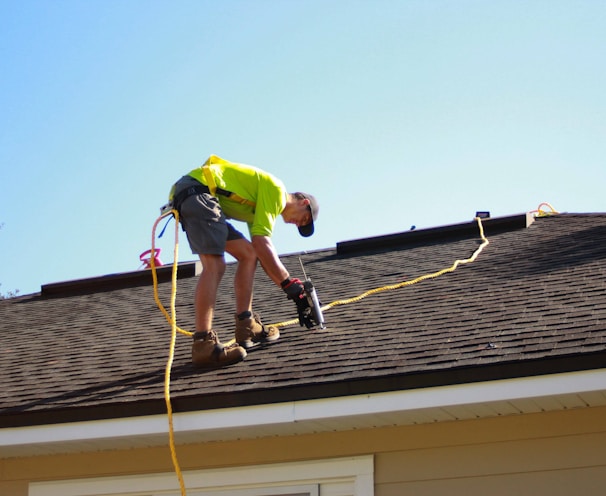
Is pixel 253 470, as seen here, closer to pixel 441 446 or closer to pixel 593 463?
pixel 441 446

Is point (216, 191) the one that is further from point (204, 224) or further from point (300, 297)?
point (300, 297)

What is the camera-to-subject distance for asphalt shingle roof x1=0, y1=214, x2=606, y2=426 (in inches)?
196

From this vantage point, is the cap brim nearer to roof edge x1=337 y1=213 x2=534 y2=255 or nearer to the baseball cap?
the baseball cap

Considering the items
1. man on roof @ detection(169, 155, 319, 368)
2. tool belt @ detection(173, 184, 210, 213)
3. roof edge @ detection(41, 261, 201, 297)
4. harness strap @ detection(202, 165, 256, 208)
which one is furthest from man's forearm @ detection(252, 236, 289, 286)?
roof edge @ detection(41, 261, 201, 297)

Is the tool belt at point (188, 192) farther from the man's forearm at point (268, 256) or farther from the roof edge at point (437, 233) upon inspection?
the roof edge at point (437, 233)

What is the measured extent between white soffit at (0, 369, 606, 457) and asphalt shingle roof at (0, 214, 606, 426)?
5 centimetres

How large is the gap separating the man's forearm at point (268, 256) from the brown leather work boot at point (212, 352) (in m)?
0.53

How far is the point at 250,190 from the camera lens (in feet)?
20.4

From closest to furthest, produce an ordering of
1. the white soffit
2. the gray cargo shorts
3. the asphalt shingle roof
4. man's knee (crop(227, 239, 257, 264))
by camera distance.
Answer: the white soffit
the asphalt shingle roof
the gray cargo shorts
man's knee (crop(227, 239, 257, 264))

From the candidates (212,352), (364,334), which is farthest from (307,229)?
(212,352)

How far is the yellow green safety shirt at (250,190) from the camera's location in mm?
6055

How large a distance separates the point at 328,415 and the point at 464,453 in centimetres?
77

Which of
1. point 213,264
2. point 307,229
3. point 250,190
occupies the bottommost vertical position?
point 213,264

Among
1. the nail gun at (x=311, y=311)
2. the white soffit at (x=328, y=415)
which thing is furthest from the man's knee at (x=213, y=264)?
the white soffit at (x=328, y=415)
